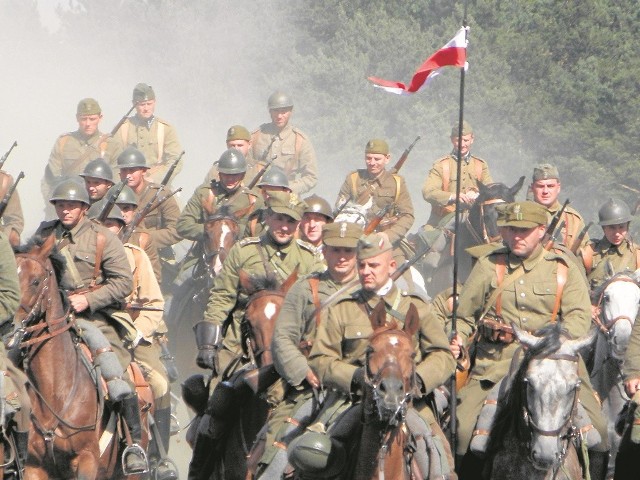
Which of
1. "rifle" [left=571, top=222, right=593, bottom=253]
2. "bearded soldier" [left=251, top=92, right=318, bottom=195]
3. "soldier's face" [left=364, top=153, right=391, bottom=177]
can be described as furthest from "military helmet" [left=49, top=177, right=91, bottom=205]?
"bearded soldier" [left=251, top=92, right=318, bottom=195]

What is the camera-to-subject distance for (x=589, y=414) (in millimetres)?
14133

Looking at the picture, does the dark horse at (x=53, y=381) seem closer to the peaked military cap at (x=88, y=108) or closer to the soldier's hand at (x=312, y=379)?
the soldier's hand at (x=312, y=379)

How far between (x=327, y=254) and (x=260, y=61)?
39080mm

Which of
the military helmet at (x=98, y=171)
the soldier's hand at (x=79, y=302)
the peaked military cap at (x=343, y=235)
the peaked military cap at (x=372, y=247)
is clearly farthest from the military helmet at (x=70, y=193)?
the peaked military cap at (x=372, y=247)

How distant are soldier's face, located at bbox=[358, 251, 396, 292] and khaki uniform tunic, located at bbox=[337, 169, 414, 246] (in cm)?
1124

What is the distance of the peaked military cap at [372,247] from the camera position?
1246 centimetres

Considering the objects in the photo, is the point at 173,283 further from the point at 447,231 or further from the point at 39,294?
the point at 39,294

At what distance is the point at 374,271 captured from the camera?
12.5 metres

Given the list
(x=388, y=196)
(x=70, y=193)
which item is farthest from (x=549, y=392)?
(x=388, y=196)

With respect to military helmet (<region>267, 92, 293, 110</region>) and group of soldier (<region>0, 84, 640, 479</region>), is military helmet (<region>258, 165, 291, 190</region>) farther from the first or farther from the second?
military helmet (<region>267, 92, 293, 110</region>)

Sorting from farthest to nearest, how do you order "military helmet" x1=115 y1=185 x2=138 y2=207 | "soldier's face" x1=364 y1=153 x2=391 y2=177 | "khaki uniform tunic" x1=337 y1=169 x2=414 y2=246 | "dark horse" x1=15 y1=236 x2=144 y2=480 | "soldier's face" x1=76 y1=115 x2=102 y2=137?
"soldier's face" x1=76 y1=115 x2=102 y2=137, "soldier's face" x1=364 y1=153 x2=391 y2=177, "khaki uniform tunic" x1=337 y1=169 x2=414 y2=246, "military helmet" x1=115 y1=185 x2=138 y2=207, "dark horse" x1=15 y1=236 x2=144 y2=480

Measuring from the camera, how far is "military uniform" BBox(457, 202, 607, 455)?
1419 centimetres

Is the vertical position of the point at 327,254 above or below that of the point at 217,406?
above

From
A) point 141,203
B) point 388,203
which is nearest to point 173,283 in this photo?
point 141,203
